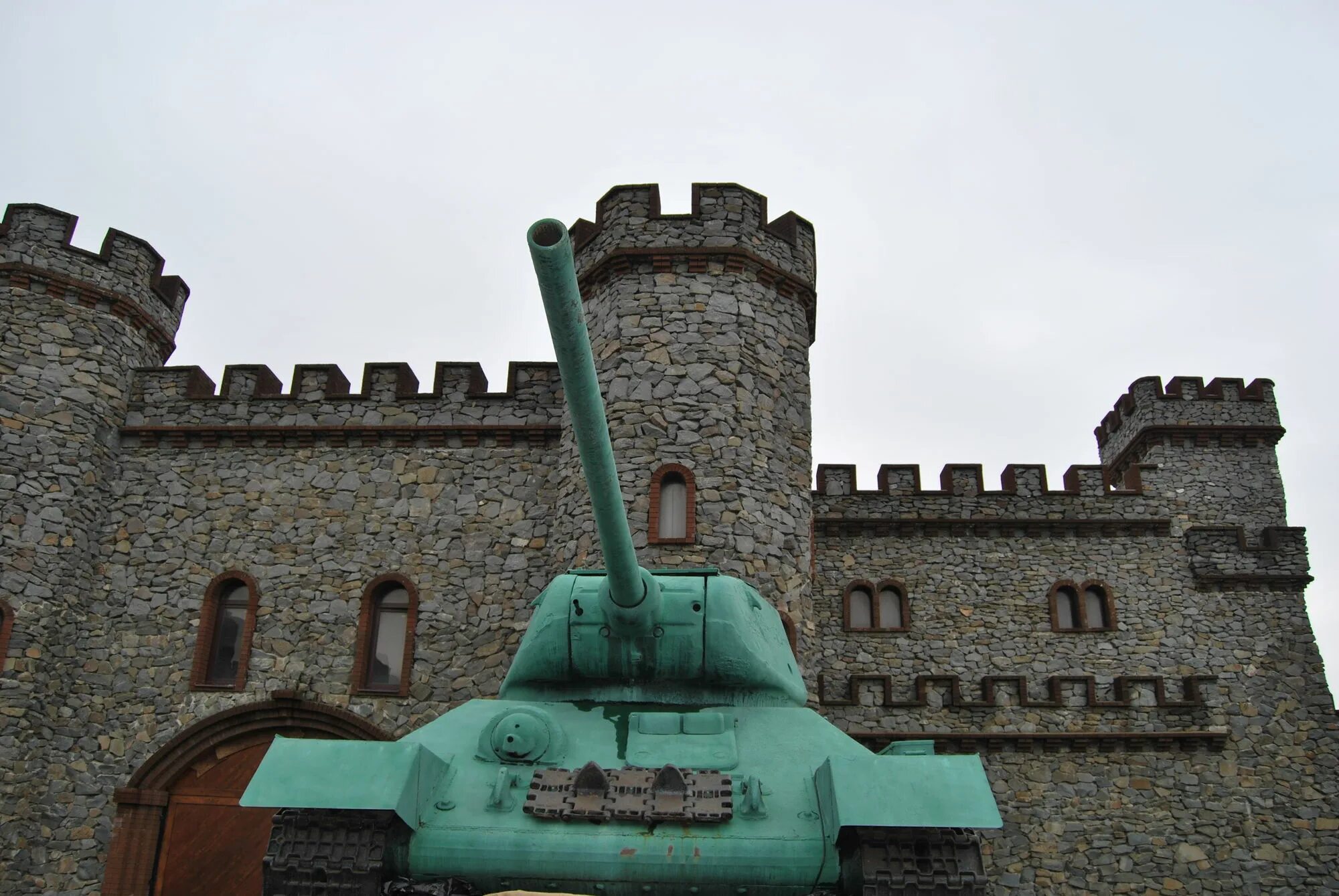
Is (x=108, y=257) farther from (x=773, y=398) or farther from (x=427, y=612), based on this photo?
(x=773, y=398)

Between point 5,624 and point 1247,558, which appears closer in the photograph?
point 5,624

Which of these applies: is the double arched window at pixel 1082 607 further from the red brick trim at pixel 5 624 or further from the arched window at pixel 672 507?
the red brick trim at pixel 5 624

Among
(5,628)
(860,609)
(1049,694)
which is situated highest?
(860,609)

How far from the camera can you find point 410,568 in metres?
13.3

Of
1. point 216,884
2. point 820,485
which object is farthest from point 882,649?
point 216,884

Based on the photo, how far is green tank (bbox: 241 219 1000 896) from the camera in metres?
4.62

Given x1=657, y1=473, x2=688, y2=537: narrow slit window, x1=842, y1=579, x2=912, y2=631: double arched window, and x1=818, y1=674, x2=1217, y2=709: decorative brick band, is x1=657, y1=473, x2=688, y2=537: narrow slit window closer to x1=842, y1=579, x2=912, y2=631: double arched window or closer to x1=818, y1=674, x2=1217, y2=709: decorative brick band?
x1=818, y1=674, x2=1217, y2=709: decorative brick band

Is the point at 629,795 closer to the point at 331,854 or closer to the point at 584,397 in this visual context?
the point at 331,854

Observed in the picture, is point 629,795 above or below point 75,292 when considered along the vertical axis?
below

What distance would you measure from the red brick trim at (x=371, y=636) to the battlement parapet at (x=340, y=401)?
1.90 metres

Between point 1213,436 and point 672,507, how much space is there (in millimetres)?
11958

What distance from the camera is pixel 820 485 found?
18.7 m

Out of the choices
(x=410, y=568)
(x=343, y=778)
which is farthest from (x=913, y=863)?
(x=410, y=568)

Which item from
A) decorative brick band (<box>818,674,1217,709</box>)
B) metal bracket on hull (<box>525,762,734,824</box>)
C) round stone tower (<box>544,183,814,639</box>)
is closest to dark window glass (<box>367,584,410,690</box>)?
round stone tower (<box>544,183,814,639</box>)
